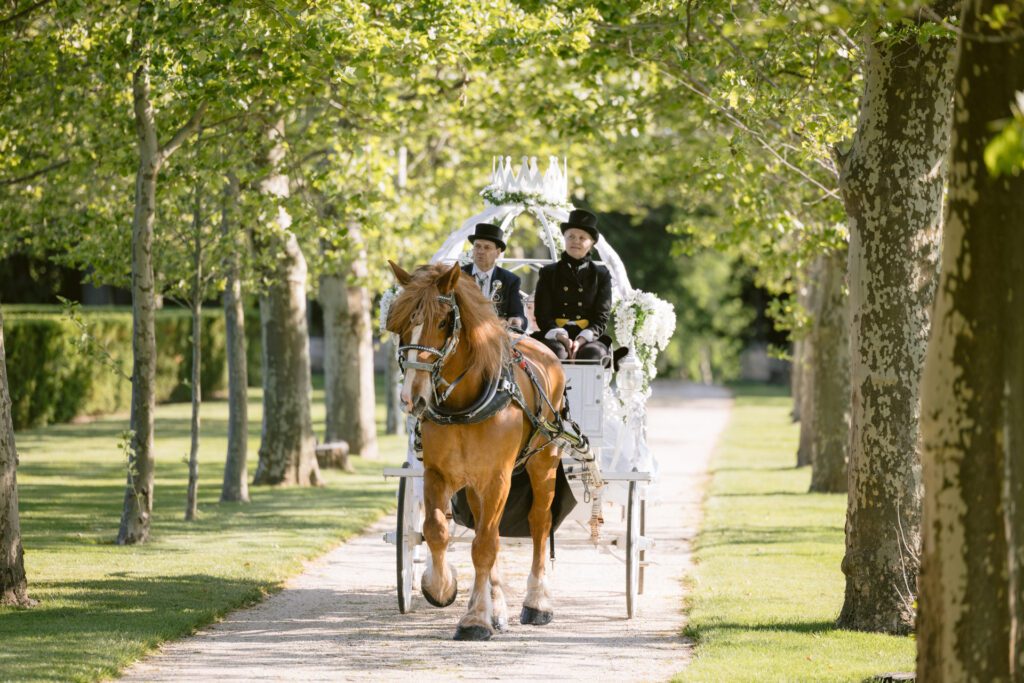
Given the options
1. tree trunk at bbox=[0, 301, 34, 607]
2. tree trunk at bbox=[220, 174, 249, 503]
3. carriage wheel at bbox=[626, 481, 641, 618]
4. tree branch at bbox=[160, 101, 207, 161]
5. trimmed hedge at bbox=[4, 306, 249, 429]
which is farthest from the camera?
trimmed hedge at bbox=[4, 306, 249, 429]

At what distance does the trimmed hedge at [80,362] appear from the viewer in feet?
87.6

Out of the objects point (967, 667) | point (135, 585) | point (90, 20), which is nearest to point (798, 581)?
point (135, 585)

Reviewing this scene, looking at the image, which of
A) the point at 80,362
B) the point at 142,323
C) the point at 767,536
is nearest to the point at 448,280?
the point at 142,323

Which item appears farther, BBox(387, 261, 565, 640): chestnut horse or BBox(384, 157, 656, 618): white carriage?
BBox(384, 157, 656, 618): white carriage

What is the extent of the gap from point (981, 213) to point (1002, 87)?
1.57 ft

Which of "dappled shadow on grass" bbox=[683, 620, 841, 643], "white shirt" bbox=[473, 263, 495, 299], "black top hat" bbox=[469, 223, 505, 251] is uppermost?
"black top hat" bbox=[469, 223, 505, 251]

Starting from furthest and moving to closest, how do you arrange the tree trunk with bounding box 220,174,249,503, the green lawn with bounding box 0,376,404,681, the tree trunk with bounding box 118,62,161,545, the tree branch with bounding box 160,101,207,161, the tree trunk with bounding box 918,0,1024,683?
the tree trunk with bounding box 220,174,249,503
the tree branch with bounding box 160,101,207,161
the tree trunk with bounding box 118,62,161,545
the green lawn with bounding box 0,376,404,681
the tree trunk with bounding box 918,0,1024,683

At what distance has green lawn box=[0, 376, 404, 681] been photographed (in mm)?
8844

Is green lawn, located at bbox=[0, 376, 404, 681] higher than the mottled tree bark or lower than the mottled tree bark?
lower

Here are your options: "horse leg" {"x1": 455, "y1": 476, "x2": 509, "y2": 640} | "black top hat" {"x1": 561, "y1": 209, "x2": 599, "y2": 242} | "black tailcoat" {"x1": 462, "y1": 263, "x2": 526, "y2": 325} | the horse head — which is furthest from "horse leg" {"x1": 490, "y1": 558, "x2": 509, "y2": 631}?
"black top hat" {"x1": 561, "y1": 209, "x2": 599, "y2": 242}

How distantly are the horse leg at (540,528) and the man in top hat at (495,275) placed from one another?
973 millimetres

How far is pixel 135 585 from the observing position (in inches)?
444

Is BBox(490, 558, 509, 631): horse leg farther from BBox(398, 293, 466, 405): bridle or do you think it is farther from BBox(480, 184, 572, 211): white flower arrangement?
BBox(480, 184, 572, 211): white flower arrangement

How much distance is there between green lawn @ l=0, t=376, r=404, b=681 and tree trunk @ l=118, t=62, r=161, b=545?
418 millimetres
